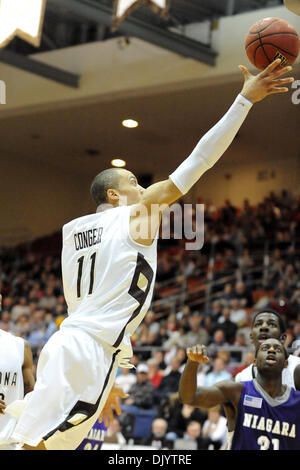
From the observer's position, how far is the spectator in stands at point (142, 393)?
10391 mm

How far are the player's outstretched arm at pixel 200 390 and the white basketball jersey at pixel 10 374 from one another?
137cm

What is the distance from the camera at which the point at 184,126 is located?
57.9 feet

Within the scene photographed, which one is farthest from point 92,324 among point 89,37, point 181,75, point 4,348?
point 89,37

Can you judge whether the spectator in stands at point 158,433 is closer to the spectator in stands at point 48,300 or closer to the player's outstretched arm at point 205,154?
the player's outstretched arm at point 205,154

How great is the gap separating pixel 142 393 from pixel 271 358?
6209 mm

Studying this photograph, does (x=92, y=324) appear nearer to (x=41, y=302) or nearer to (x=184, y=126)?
(x=41, y=302)

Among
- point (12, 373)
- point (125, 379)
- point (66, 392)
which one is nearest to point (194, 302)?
point (125, 379)

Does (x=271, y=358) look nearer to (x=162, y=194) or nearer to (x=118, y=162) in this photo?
(x=162, y=194)

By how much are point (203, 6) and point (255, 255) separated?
5056 millimetres

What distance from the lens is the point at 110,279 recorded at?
11.8ft

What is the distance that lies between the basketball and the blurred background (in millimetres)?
5258

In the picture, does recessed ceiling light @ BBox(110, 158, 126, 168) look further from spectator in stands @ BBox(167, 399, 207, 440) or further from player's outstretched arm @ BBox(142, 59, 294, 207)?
player's outstretched arm @ BBox(142, 59, 294, 207)

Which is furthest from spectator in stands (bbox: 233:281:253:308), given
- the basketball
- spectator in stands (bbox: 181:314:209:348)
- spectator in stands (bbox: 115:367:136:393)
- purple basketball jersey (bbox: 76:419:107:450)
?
the basketball

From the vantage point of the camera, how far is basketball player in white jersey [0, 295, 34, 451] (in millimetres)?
5094
